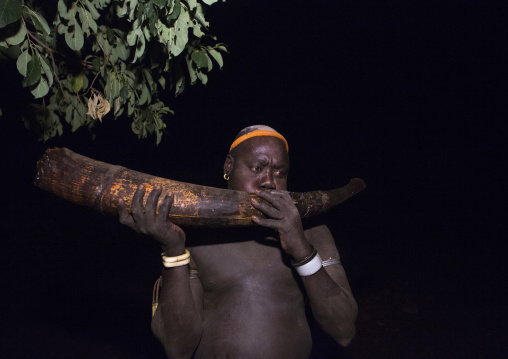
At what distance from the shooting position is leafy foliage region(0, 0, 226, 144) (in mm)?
1779

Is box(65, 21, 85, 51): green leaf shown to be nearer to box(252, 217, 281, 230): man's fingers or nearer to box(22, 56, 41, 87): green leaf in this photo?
box(22, 56, 41, 87): green leaf

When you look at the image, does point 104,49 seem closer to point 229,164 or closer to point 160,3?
point 160,3

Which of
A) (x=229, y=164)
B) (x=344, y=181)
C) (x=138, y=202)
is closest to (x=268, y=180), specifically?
(x=229, y=164)

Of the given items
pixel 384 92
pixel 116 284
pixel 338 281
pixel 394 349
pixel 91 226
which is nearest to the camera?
pixel 338 281

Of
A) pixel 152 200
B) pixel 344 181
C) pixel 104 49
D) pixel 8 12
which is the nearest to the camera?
pixel 8 12

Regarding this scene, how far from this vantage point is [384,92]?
1619 centimetres

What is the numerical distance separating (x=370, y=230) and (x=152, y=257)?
807 cm

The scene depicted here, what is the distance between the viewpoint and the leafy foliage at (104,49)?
1.78 m

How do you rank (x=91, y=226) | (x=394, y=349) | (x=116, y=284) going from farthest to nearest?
(x=91, y=226)
(x=116, y=284)
(x=394, y=349)

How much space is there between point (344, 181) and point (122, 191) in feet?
51.9

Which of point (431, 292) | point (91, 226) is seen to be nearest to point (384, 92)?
point (431, 292)

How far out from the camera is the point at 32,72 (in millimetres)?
1757

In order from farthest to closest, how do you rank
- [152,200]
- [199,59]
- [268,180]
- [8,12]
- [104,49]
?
[104,49]
[199,59]
[268,180]
[152,200]
[8,12]

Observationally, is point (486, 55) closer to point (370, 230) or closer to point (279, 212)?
point (370, 230)
